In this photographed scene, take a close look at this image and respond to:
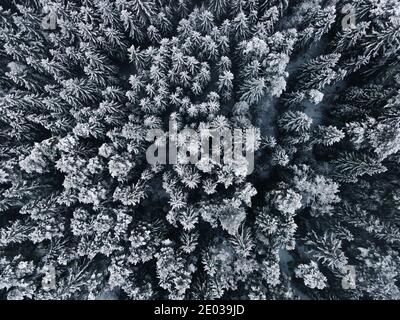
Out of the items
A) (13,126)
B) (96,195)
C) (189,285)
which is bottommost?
(189,285)

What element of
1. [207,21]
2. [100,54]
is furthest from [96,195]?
[207,21]

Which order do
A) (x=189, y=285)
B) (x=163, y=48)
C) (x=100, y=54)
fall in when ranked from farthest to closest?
(x=100, y=54) → (x=163, y=48) → (x=189, y=285)

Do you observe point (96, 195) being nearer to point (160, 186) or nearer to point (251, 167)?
point (160, 186)

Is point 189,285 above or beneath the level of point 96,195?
beneath

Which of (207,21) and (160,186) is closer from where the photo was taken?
(207,21)

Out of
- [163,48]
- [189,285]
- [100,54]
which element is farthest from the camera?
[100,54]

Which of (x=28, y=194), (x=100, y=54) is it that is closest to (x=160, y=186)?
(x=28, y=194)
